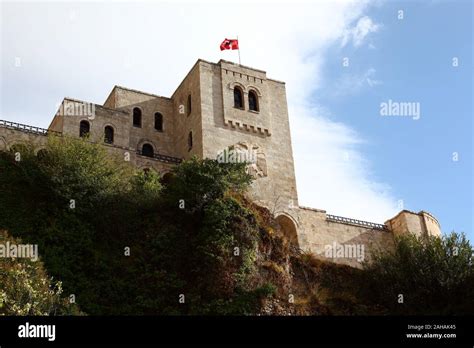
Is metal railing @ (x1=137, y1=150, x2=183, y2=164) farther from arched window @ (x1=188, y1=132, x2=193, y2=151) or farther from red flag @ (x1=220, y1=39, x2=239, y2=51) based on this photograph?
red flag @ (x1=220, y1=39, x2=239, y2=51)

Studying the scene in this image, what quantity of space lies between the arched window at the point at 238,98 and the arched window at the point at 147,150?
5.79m

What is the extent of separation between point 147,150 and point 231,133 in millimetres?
5532

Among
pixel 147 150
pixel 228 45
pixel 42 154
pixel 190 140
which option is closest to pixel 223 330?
pixel 42 154

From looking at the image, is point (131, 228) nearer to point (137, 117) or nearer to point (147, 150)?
point (147, 150)

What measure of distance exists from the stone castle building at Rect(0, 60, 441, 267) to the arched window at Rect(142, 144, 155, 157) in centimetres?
6

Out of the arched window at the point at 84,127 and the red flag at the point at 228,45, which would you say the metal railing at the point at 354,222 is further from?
the arched window at the point at 84,127

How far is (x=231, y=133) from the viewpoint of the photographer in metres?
39.3

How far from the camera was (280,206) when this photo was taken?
38531mm

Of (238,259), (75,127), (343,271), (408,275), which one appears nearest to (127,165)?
(75,127)

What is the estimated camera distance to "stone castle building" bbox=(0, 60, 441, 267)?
38.3 meters

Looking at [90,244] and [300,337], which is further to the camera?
[90,244]

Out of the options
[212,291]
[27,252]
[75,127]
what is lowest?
[212,291]

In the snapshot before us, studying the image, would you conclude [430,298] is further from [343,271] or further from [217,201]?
[217,201]

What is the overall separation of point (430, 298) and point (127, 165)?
16.1 meters
